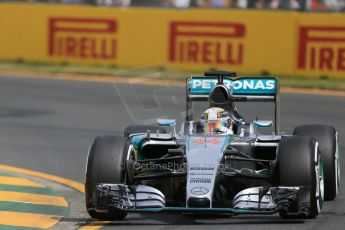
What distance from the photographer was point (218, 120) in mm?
11648

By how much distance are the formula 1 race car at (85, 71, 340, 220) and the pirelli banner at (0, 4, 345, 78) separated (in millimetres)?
12245

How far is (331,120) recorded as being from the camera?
19.1 m

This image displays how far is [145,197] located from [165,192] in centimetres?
60

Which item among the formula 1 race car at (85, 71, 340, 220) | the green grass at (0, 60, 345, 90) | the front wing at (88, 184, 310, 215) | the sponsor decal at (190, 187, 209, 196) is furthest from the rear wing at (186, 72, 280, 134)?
the green grass at (0, 60, 345, 90)

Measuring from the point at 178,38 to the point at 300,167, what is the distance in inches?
593

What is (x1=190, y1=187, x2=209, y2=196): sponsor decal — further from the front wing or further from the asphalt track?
the asphalt track

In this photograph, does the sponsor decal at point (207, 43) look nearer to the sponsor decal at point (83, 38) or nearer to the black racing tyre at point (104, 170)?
the sponsor decal at point (83, 38)

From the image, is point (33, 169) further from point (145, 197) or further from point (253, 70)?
point (253, 70)

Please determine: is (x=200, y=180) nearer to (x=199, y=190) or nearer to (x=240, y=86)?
(x=199, y=190)

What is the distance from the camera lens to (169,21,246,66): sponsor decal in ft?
80.7

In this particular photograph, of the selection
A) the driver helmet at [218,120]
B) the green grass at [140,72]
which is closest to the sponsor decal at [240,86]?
the driver helmet at [218,120]

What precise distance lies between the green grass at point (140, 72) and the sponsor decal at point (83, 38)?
0.31m

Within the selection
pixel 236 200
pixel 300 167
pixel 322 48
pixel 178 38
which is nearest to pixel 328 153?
pixel 300 167

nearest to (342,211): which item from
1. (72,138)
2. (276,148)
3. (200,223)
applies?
(276,148)
